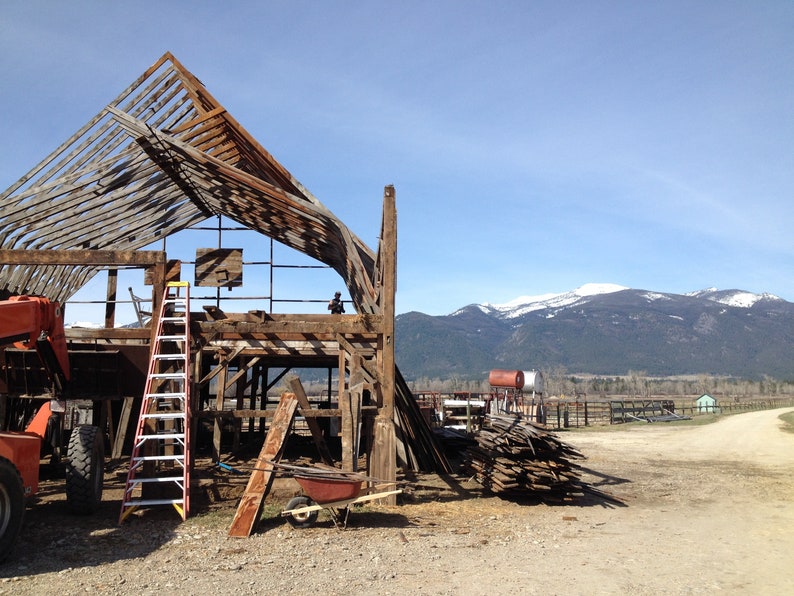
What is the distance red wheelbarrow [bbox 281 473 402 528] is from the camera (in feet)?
29.5

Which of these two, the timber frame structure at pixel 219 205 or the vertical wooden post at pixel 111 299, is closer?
the timber frame structure at pixel 219 205

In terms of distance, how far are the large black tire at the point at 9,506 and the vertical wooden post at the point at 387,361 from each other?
5.65 meters

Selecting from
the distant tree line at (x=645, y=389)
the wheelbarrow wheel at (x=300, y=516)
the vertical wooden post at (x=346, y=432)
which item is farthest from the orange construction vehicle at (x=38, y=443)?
the distant tree line at (x=645, y=389)

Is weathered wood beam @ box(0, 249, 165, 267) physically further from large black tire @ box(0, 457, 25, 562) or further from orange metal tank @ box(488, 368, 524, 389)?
orange metal tank @ box(488, 368, 524, 389)

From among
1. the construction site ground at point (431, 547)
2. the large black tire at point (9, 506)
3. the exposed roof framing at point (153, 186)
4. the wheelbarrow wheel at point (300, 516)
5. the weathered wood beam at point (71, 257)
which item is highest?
the exposed roof framing at point (153, 186)

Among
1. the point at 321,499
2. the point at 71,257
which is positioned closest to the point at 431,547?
the point at 321,499

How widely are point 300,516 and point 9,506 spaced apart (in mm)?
3654

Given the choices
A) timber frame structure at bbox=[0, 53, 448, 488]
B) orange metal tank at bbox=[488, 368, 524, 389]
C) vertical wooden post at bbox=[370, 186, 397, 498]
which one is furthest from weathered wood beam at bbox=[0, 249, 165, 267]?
orange metal tank at bbox=[488, 368, 524, 389]

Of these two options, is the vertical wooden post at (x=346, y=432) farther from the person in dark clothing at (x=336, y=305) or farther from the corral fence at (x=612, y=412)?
the corral fence at (x=612, y=412)

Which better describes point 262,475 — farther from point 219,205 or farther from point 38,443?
point 219,205

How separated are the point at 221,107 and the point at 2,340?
7.34 metres

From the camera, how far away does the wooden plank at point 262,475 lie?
28.4ft

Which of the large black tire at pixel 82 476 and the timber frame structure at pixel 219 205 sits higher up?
the timber frame structure at pixel 219 205

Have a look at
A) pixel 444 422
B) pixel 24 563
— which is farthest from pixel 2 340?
pixel 444 422
